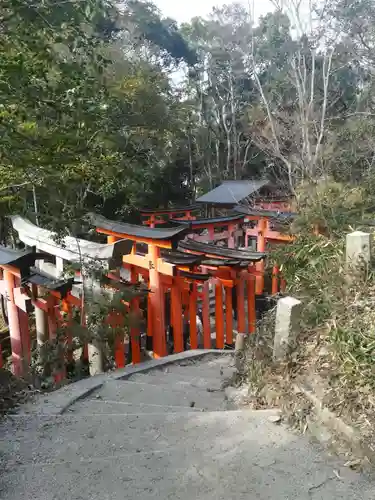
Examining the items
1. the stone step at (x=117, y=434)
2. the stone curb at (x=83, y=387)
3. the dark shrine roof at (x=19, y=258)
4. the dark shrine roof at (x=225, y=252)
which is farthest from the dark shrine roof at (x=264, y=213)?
the stone step at (x=117, y=434)

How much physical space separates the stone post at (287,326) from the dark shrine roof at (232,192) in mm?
13649

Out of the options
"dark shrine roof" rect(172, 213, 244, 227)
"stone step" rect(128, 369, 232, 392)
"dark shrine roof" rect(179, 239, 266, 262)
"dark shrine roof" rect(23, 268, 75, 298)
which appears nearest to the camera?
"stone step" rect(128, 369, 232, 392)

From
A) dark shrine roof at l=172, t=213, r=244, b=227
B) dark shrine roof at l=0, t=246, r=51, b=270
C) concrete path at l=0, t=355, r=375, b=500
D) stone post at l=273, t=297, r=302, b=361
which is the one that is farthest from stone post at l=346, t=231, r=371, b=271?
dark shrine roof at l=172, t=213, r=244, b=227

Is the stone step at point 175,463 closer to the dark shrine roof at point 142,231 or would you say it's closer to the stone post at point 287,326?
the stone post at point 287,326

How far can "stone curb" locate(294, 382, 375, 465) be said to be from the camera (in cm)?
252

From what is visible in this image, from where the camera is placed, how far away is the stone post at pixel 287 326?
3543mm

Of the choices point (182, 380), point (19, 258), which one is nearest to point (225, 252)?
point (182, 380)

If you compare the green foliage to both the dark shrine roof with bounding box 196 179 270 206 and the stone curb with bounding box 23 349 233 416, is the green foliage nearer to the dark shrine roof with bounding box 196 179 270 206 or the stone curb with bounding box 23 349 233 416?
the stone curb with bounding box 23 349 233 416

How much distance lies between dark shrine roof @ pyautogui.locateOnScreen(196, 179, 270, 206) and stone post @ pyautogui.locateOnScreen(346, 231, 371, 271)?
13.6 m

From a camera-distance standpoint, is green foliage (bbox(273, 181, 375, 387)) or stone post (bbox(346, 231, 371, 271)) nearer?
green foliage (bbox(273, 181, 375, 387))

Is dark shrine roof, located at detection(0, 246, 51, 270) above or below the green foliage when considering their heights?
below

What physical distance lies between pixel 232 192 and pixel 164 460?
53.6ft

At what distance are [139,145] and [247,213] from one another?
5.31m

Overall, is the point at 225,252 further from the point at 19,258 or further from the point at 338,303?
the point at 338,303
